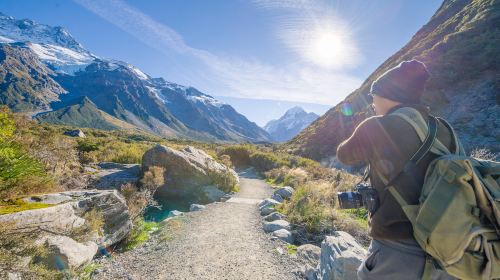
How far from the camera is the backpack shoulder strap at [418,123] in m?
1.98

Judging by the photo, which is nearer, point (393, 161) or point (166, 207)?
point (393, 161)

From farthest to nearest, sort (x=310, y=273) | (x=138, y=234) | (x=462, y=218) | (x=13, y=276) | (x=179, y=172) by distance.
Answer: (x=179, y=172), (x=138, y=234), (x=310, y=273), (x=13, y=276), (x=462, y=218)

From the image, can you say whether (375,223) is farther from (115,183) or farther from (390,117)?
(115,183)

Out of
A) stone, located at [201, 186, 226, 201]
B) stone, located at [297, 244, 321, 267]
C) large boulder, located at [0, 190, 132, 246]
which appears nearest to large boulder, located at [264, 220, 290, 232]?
stone, located at [297, 244, 321, 267]

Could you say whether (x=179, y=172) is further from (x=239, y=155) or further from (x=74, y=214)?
(x=239, y=155)

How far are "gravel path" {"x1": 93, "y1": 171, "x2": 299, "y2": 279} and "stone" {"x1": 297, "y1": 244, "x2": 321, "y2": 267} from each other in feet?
0.81

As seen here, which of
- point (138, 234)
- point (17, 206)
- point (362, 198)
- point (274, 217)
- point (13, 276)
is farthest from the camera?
point (274, 217)

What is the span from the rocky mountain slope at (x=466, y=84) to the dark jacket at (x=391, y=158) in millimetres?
23889

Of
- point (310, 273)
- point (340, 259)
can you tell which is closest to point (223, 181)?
point (310, 273)

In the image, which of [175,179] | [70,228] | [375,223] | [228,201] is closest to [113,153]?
[175,179]

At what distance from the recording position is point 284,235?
22.6 ft

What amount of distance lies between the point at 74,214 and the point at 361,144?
508 cm

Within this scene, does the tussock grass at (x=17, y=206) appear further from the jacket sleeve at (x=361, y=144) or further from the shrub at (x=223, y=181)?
the shrub at (x=223, y=181)

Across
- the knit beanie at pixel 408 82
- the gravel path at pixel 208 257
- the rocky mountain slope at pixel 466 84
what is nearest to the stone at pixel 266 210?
the gravel path at pixel 208 257
